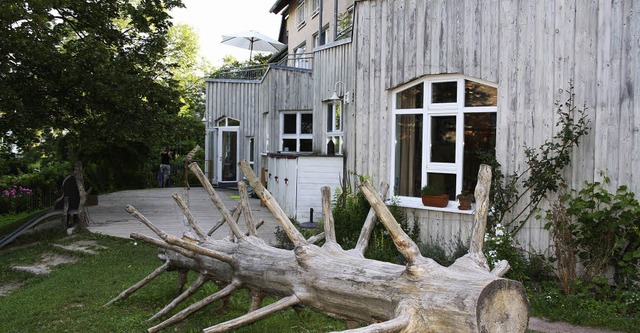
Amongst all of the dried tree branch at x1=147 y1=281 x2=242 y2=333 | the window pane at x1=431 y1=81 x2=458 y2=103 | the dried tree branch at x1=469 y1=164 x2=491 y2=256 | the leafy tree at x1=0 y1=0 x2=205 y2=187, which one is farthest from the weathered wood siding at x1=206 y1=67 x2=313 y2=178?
the dried tree branch at x1=469 y1=164 x2=491 y2=256

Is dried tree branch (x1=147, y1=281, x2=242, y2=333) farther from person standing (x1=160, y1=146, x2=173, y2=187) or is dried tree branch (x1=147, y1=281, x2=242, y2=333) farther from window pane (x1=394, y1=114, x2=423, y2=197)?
person standing (x1=160, y1=146, x2=173, y2=187)

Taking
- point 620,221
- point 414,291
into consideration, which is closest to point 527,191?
point 620,221

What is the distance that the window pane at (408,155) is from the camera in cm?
950

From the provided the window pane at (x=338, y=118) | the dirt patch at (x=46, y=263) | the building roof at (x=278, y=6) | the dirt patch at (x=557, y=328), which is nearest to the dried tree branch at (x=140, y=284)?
the dirt patch at (x=46, y=263)

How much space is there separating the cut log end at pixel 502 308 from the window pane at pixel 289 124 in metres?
16.2

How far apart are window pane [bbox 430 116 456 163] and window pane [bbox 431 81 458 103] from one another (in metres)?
0.27

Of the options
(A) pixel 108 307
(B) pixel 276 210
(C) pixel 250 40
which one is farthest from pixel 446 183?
(C) pixel 250 40

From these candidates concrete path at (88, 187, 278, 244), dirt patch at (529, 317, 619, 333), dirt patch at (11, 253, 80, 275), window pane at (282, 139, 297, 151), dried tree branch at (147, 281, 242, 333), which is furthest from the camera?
window pane at (282, 139, 297, 151)

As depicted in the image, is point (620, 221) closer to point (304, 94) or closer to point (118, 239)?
point (118, 239)

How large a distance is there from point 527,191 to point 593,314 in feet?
7.36

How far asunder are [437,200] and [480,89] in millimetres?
1742

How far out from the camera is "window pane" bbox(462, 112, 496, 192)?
345 inches

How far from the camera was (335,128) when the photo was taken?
15.2 metres

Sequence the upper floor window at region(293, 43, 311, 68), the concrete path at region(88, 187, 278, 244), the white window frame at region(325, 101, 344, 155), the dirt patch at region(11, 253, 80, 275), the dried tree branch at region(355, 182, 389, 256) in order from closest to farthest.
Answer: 1. the dried tree branch at region(355, 182, 389, 256)
2. the dirt patch at region(11, 253, 80, 275)
3. the concrete path at region(88, 187, 278, 244)
4. the white window frame at region(325, 101, 344, 155)
5. the upper floor window at region(293, 43, 311, 68)
